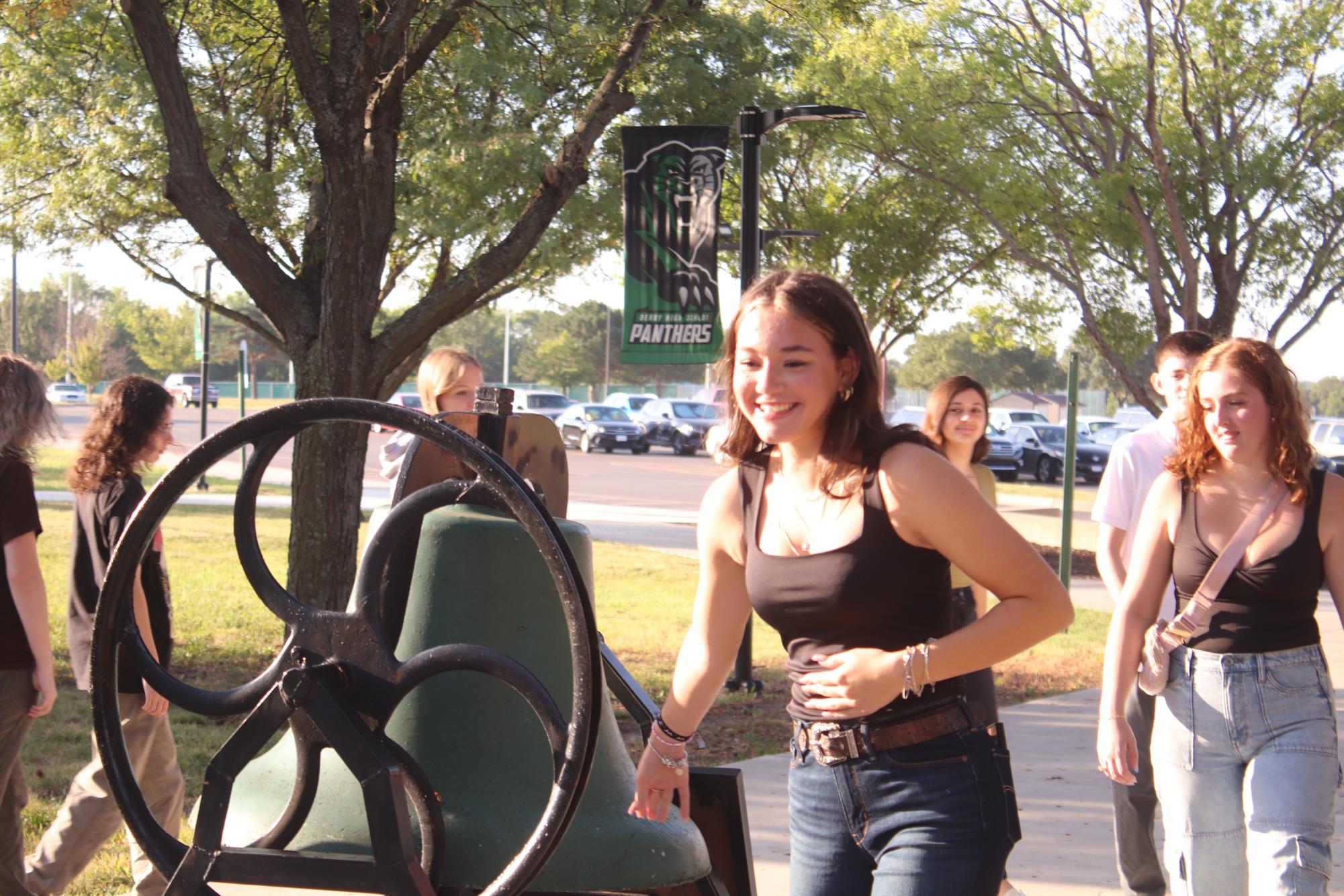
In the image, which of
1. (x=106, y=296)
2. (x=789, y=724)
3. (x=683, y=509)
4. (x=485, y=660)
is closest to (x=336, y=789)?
(x=485, y=660)

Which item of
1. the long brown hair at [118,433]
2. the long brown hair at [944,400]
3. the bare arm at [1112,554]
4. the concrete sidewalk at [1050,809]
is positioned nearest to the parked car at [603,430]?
the concrete sidewalk at [1050,809]

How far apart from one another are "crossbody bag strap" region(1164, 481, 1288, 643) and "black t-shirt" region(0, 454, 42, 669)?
2888 mm

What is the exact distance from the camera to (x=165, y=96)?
5.85 meters

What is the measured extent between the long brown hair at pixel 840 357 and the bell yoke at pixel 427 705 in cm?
43

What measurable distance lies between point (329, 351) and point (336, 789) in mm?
4298

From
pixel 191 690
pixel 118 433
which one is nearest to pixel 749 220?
pixel 118 433

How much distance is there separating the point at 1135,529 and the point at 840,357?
83.4 inches

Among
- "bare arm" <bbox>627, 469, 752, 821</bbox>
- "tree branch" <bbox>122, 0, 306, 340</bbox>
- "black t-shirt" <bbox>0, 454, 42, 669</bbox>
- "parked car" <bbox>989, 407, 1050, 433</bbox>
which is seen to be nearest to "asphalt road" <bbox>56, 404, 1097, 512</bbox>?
"parked car" <bbox>989, 407, 1050, 433</bbox>

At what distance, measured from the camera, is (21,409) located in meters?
3.66

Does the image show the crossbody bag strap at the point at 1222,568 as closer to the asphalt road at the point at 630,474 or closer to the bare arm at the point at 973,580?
the bare arm at the point at 973,580

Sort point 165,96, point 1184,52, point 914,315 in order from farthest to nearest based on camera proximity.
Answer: point 914,315 → point 1184,52 → point 165,96

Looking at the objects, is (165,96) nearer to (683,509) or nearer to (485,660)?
(485,660)

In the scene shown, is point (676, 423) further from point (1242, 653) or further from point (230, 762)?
point (230, 762)

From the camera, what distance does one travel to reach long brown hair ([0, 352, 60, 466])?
11.9 feet
